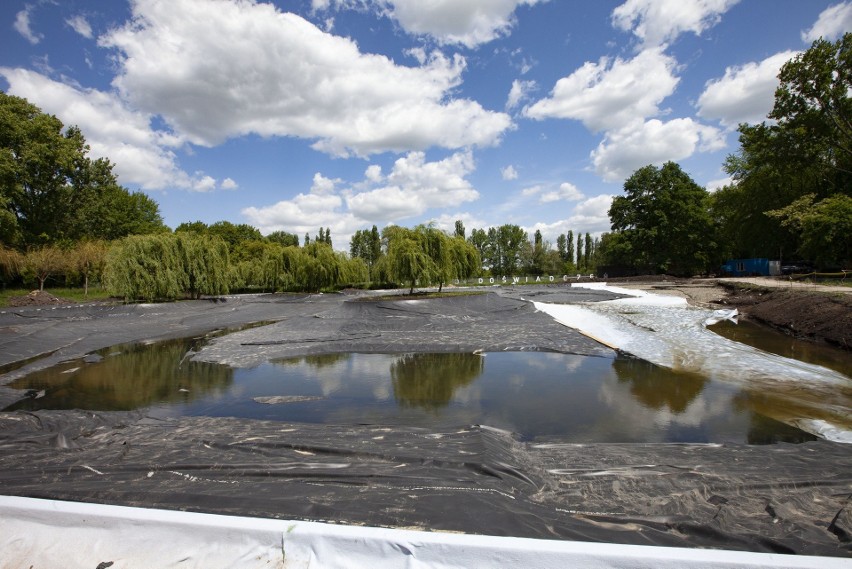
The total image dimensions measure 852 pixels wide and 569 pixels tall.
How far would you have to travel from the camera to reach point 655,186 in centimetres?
4116

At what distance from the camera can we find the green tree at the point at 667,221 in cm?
3831

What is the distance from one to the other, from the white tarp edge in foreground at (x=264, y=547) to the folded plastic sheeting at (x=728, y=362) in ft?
13.5

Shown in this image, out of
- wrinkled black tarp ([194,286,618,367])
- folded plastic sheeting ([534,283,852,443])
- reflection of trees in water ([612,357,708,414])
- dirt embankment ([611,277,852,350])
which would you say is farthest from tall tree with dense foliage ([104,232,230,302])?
dirt embankment ([611,277,852,350])

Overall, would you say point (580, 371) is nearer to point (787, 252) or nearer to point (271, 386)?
point (271, 386)

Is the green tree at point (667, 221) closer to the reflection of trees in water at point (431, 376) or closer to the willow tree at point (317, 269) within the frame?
the willow tree at point (317, 269)

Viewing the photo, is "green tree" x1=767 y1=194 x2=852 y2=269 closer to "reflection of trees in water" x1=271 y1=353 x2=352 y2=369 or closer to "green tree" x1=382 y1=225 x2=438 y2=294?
"green tree" x1=382 y1=225 x2=438 y2=294

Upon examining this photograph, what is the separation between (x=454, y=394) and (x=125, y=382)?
5.97m

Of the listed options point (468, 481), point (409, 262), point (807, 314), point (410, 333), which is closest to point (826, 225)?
point (807, 314)

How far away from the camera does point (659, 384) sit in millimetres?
6570

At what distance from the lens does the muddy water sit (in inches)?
193

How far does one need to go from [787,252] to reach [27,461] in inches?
1835

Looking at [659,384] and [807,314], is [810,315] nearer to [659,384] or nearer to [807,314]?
[807,314]

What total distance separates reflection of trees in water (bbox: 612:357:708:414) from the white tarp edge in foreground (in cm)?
429

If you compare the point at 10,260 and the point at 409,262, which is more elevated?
the point at 10,260
